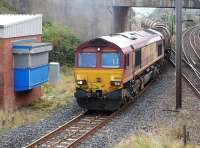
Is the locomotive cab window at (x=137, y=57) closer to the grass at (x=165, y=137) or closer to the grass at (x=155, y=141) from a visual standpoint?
the grass at (x=165, y=137)

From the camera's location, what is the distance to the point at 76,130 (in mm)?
16016

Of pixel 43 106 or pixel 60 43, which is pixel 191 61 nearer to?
pixel 60 43

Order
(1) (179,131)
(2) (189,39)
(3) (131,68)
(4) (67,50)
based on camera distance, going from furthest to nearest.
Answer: (2) (189,39), (4) (67,50), (3) (131,68), (1) (179,131)

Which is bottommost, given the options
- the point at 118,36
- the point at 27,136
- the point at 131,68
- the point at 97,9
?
the point at 27,136

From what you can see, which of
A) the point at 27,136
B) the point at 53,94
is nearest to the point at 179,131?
the point at 27,136

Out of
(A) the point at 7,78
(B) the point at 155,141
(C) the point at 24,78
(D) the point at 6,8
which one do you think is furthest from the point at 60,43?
(B) the point at 155,141

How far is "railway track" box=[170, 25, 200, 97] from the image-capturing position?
26472 millimetres

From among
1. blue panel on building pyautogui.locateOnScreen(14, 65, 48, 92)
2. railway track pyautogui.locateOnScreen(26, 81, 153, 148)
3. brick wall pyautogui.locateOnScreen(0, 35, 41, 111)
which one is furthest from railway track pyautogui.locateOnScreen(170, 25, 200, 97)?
brick wall pyautogui.locateOnScreen(0, 35, 41, 111)

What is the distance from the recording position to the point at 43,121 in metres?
17.4

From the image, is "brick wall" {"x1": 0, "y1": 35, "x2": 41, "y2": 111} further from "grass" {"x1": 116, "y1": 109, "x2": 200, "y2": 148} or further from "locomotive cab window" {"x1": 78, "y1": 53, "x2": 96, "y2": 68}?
"grass" {"x1": 116, "y1": 109, "x2": 200, "y2": 148}

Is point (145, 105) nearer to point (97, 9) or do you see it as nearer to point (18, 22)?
point (18, 22)

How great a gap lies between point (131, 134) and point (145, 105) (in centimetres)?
503

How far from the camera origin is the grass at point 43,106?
16953mm

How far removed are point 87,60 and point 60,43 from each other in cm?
1416
